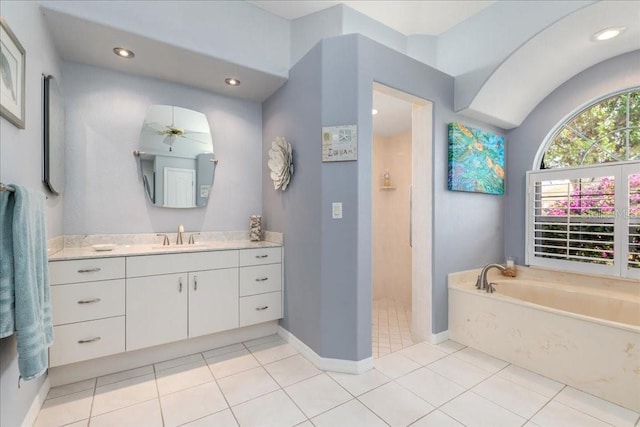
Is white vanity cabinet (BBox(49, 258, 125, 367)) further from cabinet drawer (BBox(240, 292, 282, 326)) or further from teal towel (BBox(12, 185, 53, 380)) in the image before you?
cabinet drawer (BBox(240, 292, 282, 326))

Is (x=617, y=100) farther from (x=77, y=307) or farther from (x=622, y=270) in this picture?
(x=77, y=307)

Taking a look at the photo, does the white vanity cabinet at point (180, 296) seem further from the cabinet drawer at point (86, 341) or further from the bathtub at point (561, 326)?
the bathtub at point (561, 326)

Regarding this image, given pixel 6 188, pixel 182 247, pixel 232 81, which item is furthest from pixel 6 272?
pixel 232 81

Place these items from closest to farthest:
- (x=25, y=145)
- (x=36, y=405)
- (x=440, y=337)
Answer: (x=25, y=145) → (x=36, y=405) → (x=440, y=337)

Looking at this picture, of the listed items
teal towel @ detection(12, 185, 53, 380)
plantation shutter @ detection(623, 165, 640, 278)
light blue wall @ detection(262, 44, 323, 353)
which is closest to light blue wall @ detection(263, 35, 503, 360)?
light blue wall @ detection(262, 44, 323, 353)

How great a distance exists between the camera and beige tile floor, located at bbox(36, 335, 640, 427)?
1.61 meters

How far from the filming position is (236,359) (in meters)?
2.30

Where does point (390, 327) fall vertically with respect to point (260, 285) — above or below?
below

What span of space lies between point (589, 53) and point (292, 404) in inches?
145

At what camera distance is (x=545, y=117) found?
2.88 m

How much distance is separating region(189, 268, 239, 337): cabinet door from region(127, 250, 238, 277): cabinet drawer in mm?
58

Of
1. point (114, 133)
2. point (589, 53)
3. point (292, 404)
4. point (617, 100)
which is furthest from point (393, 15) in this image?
point (292, 404)

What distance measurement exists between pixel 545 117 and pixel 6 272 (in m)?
4.19

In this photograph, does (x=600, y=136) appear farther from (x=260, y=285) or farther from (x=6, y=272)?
(x=6, y=272)
